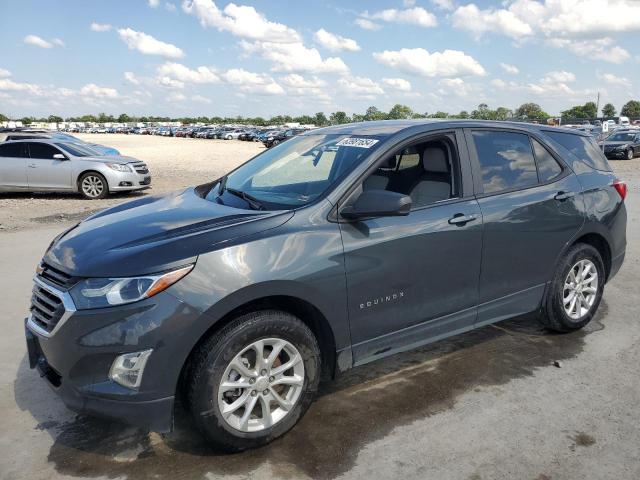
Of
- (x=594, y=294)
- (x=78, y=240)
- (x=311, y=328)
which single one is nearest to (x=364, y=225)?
(x=311, y=328)

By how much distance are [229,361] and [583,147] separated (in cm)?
364

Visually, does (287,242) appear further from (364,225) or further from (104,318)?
(104,318)

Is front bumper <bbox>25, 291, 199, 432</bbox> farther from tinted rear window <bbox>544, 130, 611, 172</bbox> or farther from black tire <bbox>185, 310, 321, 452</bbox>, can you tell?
tinted rear window <bbox>544, 130, 611, 172</bbox>

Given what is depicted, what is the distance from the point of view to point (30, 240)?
28.8ft

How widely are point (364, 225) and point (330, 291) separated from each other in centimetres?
45

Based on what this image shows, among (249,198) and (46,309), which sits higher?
(249,198)

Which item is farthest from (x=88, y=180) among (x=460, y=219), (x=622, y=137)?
(x=622, y=137)

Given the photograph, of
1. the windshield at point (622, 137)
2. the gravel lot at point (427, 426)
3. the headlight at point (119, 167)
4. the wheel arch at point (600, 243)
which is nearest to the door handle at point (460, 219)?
the gravel lot at point (427, 426)

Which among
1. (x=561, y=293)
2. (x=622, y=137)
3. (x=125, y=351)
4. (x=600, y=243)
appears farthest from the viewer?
(x=622, y=137)

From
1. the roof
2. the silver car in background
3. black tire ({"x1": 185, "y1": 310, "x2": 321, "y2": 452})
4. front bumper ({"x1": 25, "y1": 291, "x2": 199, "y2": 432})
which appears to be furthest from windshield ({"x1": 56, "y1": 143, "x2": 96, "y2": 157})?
black tire ({"x1": 185, "y1": 310, "x2": 321, "y2": 452})

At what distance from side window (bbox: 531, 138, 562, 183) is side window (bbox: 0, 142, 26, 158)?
42.4 feet

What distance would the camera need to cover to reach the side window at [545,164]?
14.5 feet

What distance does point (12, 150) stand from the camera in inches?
548

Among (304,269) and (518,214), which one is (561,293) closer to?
(518,214)
